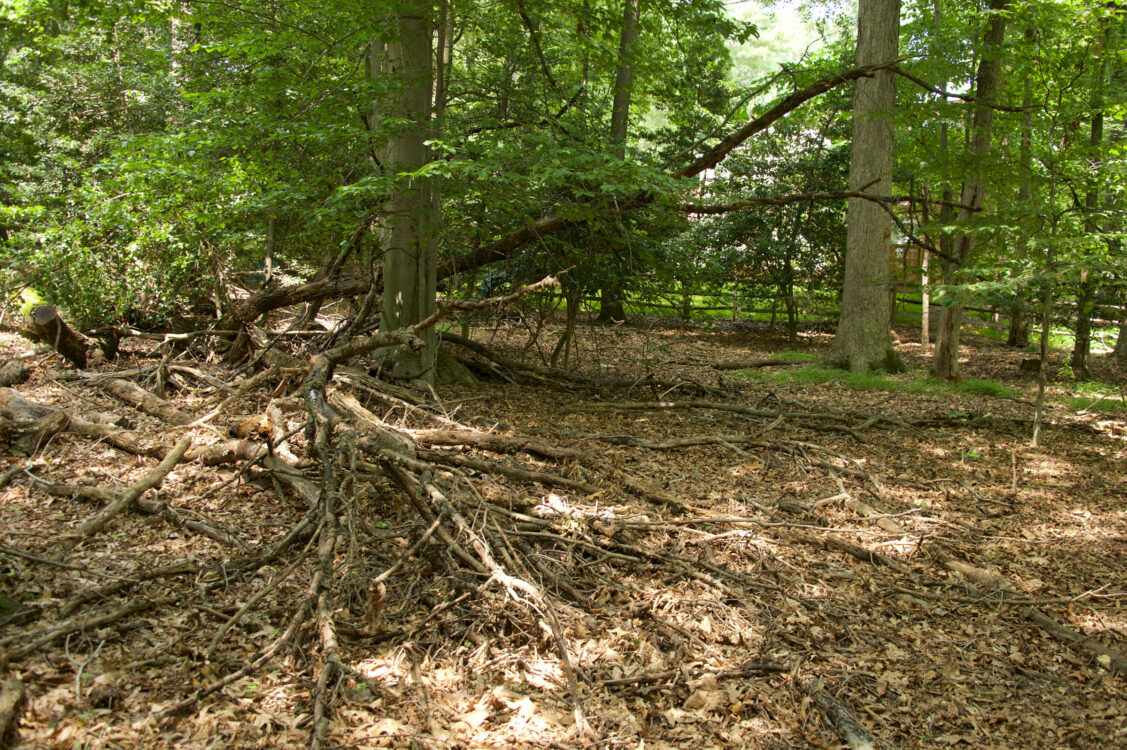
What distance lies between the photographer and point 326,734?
7.89 ft

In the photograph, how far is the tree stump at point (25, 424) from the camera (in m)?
4.37

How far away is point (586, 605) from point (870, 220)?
8.57m

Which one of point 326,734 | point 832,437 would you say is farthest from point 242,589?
point 832,437

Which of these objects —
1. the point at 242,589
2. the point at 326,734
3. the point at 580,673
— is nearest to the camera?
the point at 326,734

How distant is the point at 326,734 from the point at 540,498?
216 centimetres

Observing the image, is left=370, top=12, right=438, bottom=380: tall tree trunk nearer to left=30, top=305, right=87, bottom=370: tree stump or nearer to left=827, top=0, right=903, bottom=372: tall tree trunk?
left=30, top=305, right=87, bottom=370: tree stump

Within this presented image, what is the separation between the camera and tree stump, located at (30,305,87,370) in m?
6.24

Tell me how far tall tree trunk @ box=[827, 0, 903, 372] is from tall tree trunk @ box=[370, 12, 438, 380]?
6.48 meters

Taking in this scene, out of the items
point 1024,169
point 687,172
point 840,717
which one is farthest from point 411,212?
point 1024,169

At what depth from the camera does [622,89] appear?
8805 mm

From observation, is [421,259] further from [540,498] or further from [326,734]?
[326,734]

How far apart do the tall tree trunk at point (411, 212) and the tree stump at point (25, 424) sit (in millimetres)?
2858

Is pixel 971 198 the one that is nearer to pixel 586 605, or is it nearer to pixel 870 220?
pixel 870 220

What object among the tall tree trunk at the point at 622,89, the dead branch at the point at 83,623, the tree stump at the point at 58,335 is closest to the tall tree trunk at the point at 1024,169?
the tall tree trunk at the point at 622,89
